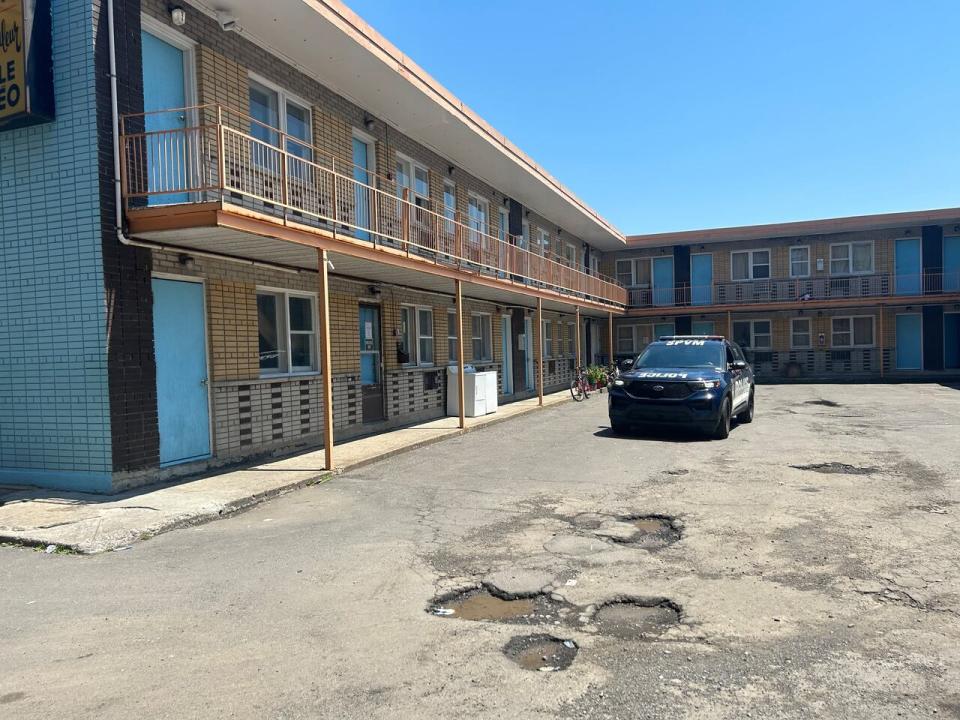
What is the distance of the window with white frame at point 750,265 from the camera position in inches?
1198

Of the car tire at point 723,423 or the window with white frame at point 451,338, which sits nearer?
the car tire at point 723,423

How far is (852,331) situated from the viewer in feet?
95.0

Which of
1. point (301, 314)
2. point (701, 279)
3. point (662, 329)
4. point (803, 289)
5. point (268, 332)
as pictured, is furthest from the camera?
point (662, 329)

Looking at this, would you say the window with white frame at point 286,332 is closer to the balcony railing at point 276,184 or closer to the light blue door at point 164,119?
the balcony railing at point 276,184

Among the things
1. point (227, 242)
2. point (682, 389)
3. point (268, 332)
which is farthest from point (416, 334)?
point (227, 242)

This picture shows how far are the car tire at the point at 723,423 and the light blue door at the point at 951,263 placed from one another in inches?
849

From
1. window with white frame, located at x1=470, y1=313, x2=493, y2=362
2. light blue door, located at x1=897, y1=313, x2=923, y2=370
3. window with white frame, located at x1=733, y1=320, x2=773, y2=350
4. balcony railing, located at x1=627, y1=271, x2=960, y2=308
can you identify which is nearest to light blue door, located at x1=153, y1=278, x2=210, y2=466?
window with white frame, located at x1=470, y1=313, x2=493, y2=362

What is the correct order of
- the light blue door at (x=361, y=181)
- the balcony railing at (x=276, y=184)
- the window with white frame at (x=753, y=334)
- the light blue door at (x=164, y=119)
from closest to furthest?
the balcony railing at (x=276, y=184) → the light blue door at (x=164, y=119) → the light blue door at (x=361, y=181) → the window with white frame at (x=753, y=334)

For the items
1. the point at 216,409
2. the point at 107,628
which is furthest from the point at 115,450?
the point at 107,628

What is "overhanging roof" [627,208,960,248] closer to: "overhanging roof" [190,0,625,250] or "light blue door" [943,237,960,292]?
"light blue door" [943,237,960,292]

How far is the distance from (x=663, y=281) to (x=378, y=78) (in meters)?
22.7

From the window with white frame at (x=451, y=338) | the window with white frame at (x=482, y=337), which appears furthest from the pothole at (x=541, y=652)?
the window with white frame at (x=482, y=337)

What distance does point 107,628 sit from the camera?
430 cm

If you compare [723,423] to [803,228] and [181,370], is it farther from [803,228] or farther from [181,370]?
[803,228]
